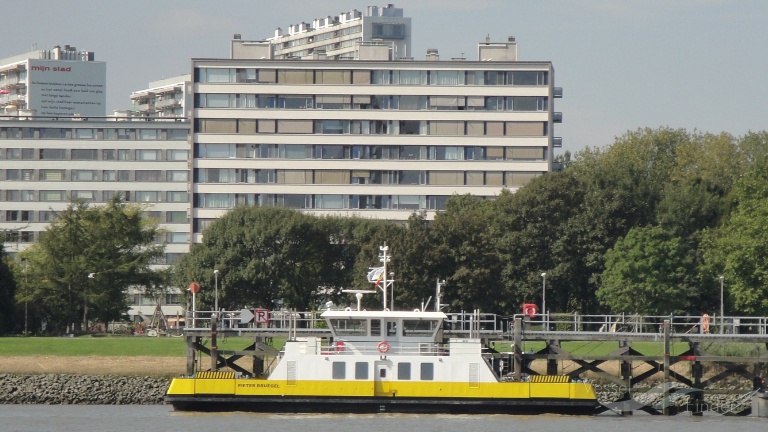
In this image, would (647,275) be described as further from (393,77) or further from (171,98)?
(171,98)

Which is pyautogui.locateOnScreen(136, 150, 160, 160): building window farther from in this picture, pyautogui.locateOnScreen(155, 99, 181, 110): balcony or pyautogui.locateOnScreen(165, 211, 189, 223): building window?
pyautogui.locateOnScreen(155, 99, 181, 110): balcony

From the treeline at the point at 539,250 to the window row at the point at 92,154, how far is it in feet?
151

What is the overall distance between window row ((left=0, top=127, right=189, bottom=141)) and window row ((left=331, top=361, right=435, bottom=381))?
9455cm

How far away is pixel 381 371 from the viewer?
51281 millimetres

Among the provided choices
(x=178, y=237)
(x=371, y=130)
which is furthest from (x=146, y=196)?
(x=371, y=130)

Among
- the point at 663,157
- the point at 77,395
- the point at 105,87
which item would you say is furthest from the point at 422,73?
the point at 105,87

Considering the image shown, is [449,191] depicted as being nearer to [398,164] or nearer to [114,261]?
[398,164]

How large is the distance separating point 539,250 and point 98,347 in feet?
107

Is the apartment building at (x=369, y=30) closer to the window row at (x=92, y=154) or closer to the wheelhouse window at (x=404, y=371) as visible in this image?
the window row at (x=92, y=154)

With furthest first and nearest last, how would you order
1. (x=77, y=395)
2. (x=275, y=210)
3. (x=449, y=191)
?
(x=449, y=191) < (x=275, y=210) < (x=77, y=395)

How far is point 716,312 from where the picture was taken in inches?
3511

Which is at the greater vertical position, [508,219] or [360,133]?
[360,133]

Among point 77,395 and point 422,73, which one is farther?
point 422,73

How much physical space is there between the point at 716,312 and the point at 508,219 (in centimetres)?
1489
